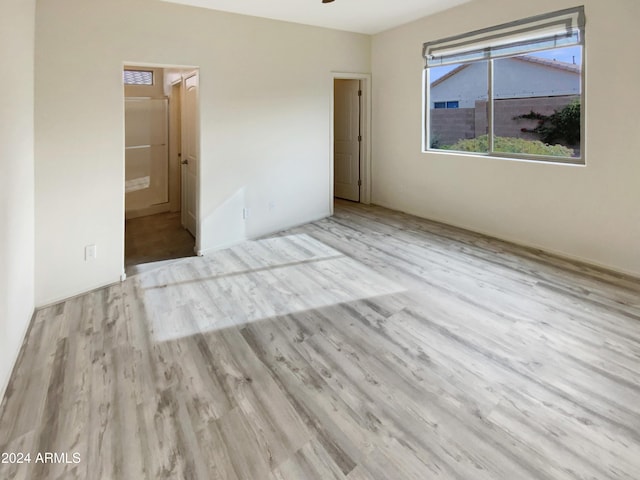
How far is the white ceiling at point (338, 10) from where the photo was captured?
13.4ft

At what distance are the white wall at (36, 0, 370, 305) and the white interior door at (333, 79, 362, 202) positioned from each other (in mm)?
689

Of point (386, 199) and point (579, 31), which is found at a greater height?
point (579, 31)

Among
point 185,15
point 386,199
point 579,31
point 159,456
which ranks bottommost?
point 159,456

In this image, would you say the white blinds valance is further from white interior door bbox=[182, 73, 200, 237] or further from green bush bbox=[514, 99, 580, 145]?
white interior door bbox=[182, 73, 200, 237]

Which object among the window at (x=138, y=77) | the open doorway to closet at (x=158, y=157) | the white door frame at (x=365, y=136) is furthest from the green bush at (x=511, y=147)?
the window at (x=138, y=77)

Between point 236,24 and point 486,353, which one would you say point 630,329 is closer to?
point 486,353

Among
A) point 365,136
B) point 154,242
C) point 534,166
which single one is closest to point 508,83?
point 534,166

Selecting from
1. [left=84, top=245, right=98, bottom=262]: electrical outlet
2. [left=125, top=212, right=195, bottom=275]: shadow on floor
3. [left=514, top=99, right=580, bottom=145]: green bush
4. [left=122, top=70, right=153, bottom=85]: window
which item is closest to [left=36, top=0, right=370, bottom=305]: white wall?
[left=84, top=245, right=98, bottom=262]: electrical outlet

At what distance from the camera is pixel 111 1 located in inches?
135

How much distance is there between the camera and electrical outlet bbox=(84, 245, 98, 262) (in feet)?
A: 11.1

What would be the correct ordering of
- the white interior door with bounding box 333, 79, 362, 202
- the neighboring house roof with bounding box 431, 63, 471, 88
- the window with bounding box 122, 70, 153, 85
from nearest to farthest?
the neighboring house roof with bounding box 431, 63, 471, 88 → the window with bounding box 122, 70, 153, 85 → the white interior door with bounding box 333, 79, 362, 202

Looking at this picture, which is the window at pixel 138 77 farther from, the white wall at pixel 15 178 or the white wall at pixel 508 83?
the white wall at pixel 508 83

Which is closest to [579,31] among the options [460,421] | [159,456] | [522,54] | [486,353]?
[522,54]

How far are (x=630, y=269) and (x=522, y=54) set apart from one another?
2.45m
